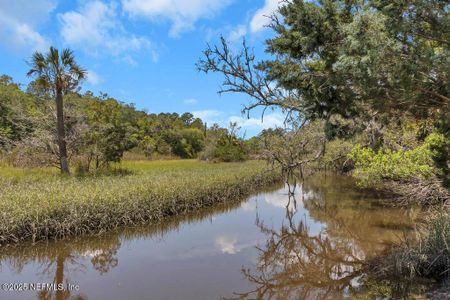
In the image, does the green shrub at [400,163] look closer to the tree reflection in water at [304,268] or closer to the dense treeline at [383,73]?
the dense treeline at [383,73]

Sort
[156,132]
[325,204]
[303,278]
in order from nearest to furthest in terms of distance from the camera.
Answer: [303,278], [325,204], [156,132]

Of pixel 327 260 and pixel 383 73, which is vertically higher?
pixel 383 73

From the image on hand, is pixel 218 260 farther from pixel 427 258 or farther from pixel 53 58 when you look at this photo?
pixel 53 58

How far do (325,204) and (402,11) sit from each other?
53.2ft

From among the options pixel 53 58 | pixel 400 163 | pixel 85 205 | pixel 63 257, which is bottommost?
pixel 63 257

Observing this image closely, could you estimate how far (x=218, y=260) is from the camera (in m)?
10.5

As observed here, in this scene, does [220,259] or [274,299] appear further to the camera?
[220,259]

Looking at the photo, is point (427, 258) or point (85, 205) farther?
point (85, 205)

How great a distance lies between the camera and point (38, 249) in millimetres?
10078

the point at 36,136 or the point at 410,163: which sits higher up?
the point at 36,136

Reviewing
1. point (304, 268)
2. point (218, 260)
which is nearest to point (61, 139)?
point (218, 260)

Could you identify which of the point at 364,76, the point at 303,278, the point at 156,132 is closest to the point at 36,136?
the point at 303,278

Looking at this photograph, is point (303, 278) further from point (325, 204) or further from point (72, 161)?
point (72, 161)

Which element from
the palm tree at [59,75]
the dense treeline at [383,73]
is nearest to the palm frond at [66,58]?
the palm tree at [59,75]
